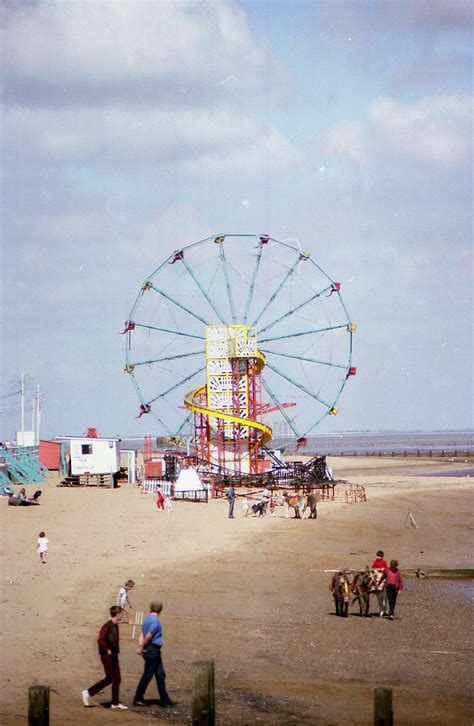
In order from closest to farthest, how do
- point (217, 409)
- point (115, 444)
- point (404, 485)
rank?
1. point (115, 444)
2. point (217, 409)
3. point (404, 485)

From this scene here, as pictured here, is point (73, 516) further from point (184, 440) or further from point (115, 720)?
point (184, 440)

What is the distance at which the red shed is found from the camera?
6931 cm

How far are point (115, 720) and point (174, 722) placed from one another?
0.67 meters

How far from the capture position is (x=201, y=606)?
19594mm

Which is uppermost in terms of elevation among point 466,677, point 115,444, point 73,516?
point 115,444

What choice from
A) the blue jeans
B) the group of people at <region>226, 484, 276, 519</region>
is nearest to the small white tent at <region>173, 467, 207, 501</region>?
the group of people at <region>226, 484, 276, 519</region>

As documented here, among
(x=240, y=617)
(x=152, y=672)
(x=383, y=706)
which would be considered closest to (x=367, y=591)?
(x=240, y=617)

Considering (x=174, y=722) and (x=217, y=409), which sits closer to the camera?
(x=174, y=722)

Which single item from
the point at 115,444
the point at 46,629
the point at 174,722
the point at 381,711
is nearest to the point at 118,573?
the point at 46,629

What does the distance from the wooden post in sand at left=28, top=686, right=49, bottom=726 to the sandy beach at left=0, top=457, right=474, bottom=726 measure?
1843 mm

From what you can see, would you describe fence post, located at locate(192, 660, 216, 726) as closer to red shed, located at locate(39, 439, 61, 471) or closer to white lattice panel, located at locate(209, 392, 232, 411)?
white lattice panel, located at locate(209, 392, 232, 411)

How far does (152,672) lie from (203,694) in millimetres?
2751

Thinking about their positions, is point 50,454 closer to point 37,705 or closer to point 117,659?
point 117,659

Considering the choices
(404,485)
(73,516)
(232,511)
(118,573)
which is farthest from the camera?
(404,485)
